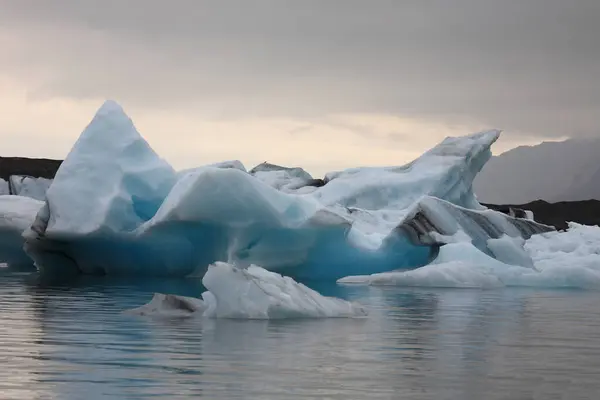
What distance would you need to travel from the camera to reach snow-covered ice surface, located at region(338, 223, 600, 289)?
57.0 ft

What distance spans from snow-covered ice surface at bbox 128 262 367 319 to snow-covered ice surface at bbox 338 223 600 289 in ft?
24.0

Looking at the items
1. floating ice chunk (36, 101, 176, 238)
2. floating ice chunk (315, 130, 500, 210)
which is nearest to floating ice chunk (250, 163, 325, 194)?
floating ice chunk (315, 130, 500, 210)

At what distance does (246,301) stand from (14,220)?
12.9 meters

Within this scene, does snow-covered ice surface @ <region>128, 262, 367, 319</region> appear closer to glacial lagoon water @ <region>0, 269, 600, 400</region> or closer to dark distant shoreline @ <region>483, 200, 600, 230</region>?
glacial lagoon water @ <region>0, 269, 600, 400</region>

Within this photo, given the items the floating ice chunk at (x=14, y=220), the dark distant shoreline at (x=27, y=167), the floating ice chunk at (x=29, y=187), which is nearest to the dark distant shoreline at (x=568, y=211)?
the dark distant shoreline at (x=27, y=167)

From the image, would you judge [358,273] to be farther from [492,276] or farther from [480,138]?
[480,138]

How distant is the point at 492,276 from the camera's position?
17.6 metres

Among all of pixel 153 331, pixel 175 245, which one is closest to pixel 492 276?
pixel 175 245

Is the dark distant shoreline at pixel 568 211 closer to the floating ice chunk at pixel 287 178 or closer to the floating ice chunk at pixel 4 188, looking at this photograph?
the floating ice chunk at pixel 287 178

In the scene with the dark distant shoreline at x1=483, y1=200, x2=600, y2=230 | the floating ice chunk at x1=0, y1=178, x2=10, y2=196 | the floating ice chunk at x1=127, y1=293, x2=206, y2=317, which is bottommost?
the dark distant shoreline at x1=483, y1=200, x2=600, y2=230

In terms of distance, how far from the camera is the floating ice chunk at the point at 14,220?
21.4 meters

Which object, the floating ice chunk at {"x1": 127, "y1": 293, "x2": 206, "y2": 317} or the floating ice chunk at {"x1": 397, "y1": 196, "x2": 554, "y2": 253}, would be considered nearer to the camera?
the floating ice chunk at {"x1": 127, "y1": 293, "x2": 206, "y2": 317}

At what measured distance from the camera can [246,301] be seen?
9.68 m

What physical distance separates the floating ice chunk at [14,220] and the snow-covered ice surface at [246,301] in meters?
12.1
